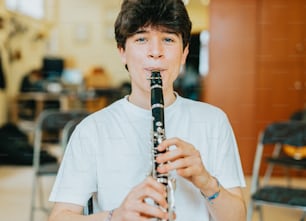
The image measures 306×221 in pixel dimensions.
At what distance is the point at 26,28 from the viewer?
4.46m

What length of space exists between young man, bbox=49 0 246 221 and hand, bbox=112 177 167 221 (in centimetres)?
10

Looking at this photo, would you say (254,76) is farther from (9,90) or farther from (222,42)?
(9,90)

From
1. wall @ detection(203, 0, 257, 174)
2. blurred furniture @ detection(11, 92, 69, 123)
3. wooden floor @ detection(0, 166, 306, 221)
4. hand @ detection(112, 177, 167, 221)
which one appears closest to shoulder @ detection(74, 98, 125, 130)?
hand @ detection(112, 177, 167, 221)

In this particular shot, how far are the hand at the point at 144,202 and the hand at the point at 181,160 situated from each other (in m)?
0.03

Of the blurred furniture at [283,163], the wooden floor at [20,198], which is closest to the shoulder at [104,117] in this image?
the blurred furniture at [283,163]

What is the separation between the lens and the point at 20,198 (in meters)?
2.57

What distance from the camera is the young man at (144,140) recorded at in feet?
2.22

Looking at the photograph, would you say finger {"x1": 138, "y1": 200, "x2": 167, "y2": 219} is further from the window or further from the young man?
the window

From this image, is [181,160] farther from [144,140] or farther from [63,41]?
[63,41]

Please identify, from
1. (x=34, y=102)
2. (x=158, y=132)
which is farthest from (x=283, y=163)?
(x=34, y=102)

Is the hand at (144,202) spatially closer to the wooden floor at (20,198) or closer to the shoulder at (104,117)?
the shoulder at (104,117)

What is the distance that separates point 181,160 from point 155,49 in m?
0.19

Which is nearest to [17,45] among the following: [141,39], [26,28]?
[26,28]

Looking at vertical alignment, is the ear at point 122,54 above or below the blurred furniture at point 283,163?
above
